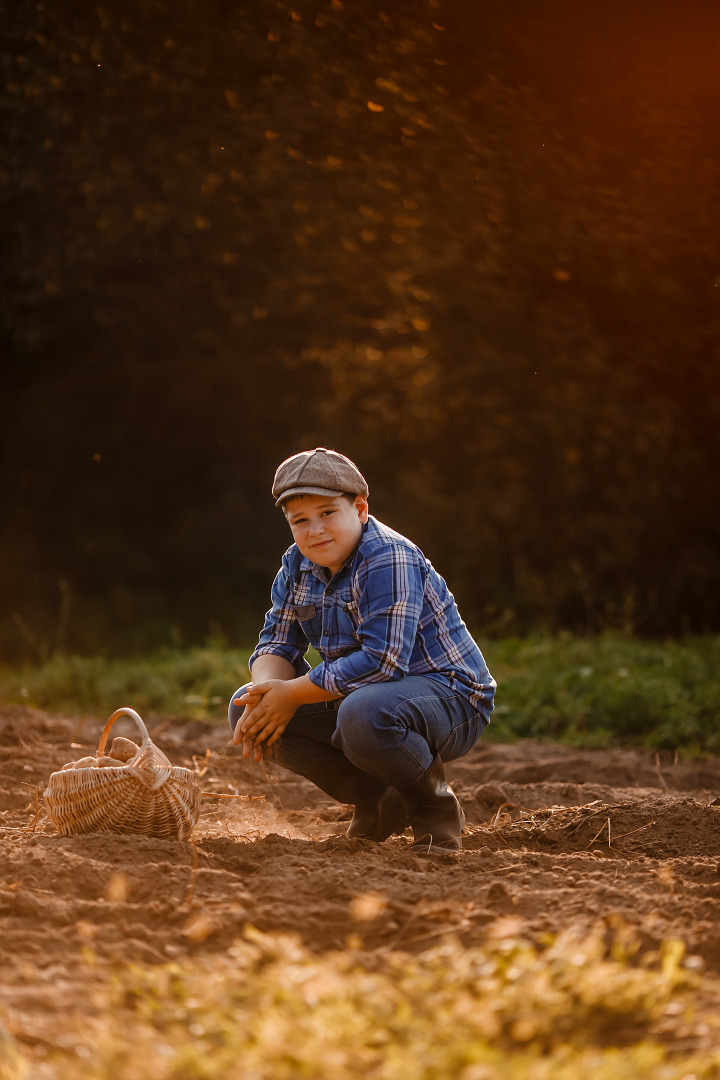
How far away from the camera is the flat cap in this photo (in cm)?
303

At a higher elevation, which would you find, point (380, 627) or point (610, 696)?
point (380, 627)

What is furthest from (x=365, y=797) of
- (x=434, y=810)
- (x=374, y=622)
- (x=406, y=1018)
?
(x=406, y=1018)

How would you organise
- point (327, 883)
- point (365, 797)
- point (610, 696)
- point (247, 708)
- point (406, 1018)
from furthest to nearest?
point (610, 696) → point (365, 797) → point (247, 708) → point (327, 883) → point (406, 1018)

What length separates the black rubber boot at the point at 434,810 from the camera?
10.3ft

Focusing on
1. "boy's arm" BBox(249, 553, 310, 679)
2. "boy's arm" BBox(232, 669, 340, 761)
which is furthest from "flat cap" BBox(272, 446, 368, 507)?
"boy's arm" BBox(232, 669, 340, 761)

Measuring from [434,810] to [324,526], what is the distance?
987 mm

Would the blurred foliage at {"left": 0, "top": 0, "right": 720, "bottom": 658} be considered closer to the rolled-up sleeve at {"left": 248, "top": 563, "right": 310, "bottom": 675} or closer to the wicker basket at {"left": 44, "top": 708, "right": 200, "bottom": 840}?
the rolled-up sleeve at {"left": 248, "top": 563, "right": 310, "bottom": 675}

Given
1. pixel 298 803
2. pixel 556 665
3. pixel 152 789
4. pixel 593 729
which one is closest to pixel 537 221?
pixel 556 665

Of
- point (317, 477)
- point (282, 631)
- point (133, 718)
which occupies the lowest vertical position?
point (133, 718)

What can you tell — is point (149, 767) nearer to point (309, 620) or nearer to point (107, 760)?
point (107, 760)

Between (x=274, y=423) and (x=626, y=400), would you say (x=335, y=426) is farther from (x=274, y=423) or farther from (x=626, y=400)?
(x=626, y=400)

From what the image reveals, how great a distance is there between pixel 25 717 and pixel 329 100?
192 inches

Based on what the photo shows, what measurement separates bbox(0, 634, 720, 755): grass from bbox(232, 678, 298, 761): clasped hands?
9.07ft

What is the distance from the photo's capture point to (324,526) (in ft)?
10.1
